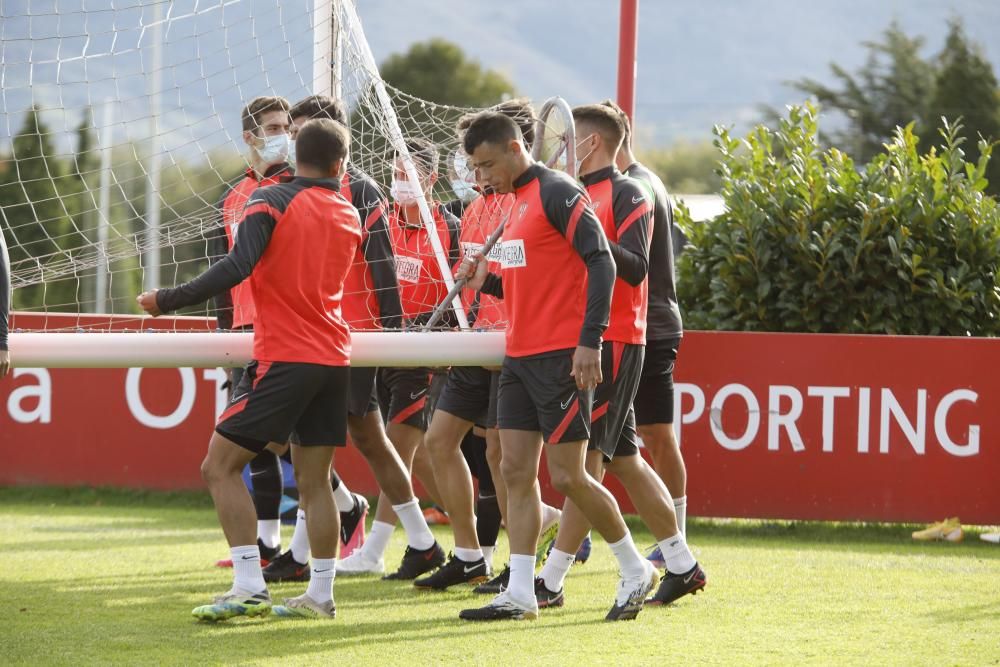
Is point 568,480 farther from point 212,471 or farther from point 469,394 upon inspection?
point 212,471

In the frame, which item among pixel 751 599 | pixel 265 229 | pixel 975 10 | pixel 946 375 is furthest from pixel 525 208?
pixel 975 10

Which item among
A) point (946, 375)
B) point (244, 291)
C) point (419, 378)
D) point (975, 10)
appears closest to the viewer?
point (244, 291)

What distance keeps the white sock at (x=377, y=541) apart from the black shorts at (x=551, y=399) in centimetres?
167

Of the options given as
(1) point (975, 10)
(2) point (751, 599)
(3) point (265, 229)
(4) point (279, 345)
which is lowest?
(2) point (751, 599)

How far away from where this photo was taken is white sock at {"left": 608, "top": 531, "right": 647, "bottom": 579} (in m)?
5.97

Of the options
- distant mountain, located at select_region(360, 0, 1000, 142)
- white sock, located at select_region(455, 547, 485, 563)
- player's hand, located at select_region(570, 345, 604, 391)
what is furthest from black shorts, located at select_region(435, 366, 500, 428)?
distant mountain, located at select_region(360, 0, 1000, 142)

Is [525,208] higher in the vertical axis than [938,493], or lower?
higher

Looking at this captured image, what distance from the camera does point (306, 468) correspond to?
5.89 metres

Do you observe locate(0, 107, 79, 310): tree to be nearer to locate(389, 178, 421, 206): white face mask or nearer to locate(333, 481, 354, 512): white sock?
locate(389, 178, 421, 206): white face mask

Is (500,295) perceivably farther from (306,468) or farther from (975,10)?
(975,10)

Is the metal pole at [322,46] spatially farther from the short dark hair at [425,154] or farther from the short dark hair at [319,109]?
the short dark hair at [425,154]

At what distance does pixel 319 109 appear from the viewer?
265 inches

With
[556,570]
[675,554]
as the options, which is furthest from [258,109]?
[675,554]

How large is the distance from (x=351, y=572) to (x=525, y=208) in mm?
2374
